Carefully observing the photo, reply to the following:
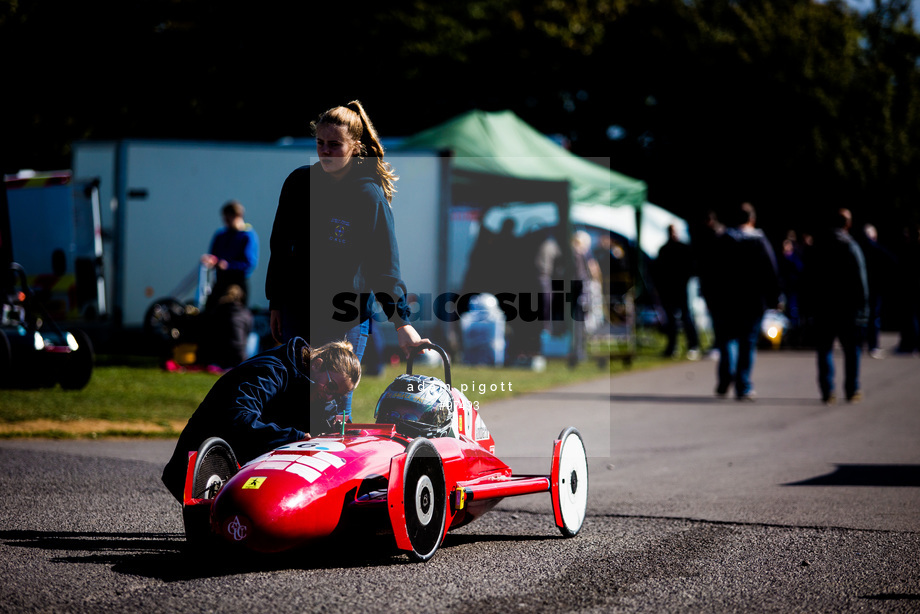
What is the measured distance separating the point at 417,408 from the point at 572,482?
939 millimetres

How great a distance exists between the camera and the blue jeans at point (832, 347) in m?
11.7

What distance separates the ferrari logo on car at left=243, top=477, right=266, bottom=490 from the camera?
3.95 meters

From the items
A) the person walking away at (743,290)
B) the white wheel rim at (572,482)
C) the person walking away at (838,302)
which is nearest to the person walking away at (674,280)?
the person walking away at (743,290)

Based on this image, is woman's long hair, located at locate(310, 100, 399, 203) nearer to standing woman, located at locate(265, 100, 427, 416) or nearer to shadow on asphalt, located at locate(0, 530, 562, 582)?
standing woman, located at locate(265, 100, 427, 416)

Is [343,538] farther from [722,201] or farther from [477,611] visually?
[722,201]

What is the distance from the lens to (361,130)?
4672mm

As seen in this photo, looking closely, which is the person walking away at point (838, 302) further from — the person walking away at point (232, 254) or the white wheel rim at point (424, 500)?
the white wheel rim at point (424, 500)

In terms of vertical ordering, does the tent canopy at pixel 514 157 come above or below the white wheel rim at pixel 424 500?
above

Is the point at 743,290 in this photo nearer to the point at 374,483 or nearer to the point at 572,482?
the point at 572,482

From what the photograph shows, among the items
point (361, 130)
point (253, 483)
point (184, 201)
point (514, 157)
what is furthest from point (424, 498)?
point (514, 157)

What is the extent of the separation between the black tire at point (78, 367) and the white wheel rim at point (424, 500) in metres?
6.60

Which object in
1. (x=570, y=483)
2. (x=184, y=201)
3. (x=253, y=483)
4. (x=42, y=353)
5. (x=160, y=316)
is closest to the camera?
(x=253, y=483)

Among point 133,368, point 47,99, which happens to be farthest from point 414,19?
point 133,368

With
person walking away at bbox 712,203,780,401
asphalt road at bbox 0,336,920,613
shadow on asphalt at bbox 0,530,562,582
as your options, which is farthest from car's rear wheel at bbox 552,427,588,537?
person walking away at bbox 712,203,780,401
